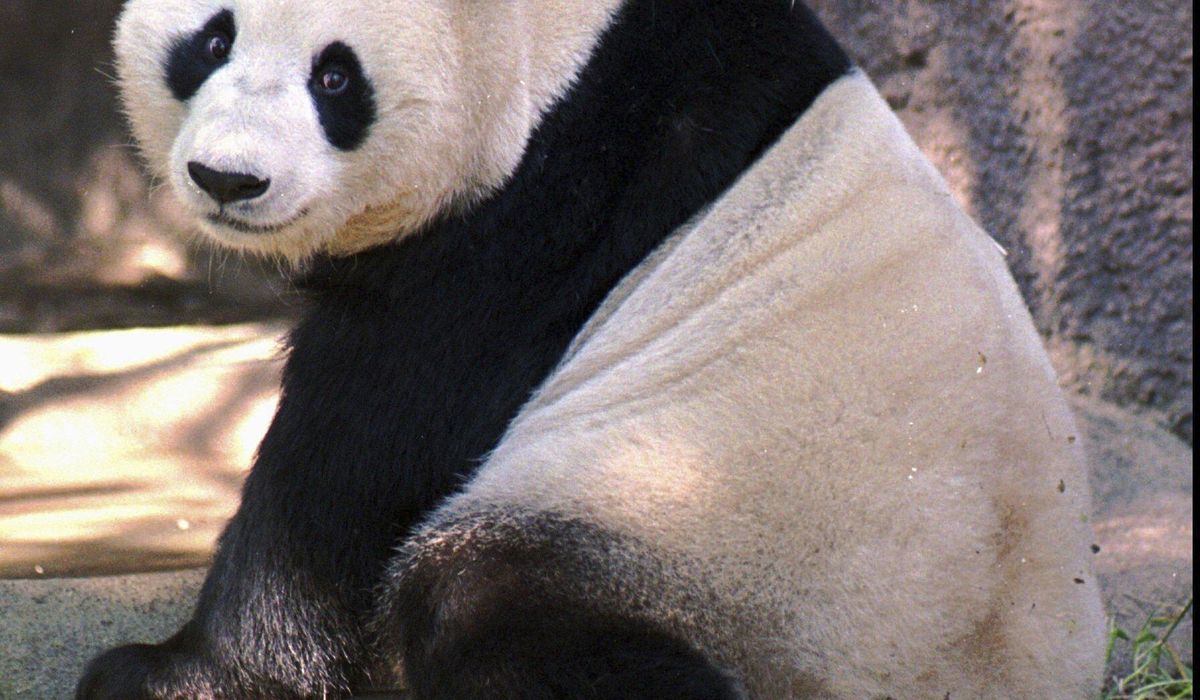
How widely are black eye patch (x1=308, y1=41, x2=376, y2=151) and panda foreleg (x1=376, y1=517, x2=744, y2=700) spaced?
0.65m

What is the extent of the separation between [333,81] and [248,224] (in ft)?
0.86

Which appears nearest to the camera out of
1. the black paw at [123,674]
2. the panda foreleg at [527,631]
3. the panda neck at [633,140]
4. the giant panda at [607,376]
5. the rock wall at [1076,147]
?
the panda foreleg at [527,631]

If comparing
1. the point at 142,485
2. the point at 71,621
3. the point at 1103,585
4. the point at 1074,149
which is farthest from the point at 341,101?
the point at 1074,149

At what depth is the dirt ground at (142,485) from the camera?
2.87 metres

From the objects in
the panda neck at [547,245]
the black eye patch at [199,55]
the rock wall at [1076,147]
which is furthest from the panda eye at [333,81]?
the rock wall at [1076,147]

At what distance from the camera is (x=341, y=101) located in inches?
87.1

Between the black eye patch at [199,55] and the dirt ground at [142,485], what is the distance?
0.59 meters

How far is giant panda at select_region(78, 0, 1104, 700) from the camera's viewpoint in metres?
2.02

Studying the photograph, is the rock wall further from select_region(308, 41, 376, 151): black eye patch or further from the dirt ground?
select_region(308, 41, 376, 151): black eye patch

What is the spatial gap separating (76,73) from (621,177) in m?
3.83

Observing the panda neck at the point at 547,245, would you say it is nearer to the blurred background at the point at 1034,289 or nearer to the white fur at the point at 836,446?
the white fur at the point at 836,446

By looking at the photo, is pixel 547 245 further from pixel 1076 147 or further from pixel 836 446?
pixel 1076 147

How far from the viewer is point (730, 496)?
2045 mm

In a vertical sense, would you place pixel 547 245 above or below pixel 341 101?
below
